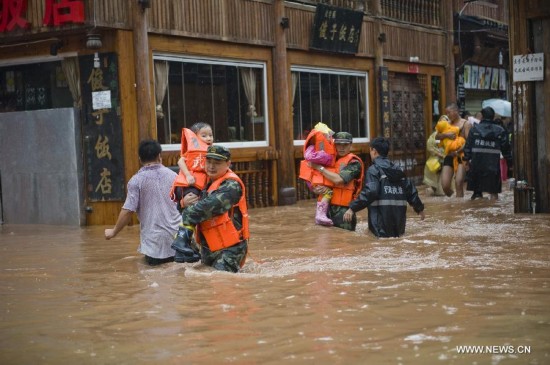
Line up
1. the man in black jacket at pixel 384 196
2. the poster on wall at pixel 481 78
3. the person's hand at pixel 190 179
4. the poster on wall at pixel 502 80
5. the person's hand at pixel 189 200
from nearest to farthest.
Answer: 1. the person's hand at pixel 189 200
2. the person's hand at pixel 190 179
3. the man in black jacket at pixel 384 196
4. the poster on wall at pixel 481 78
5. the poster on wall at pixel 502 80

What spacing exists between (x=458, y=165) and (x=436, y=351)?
42.8 ft

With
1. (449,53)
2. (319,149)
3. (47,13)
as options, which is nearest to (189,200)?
(319,149)

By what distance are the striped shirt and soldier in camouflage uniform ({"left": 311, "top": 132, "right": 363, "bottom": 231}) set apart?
2794 mm

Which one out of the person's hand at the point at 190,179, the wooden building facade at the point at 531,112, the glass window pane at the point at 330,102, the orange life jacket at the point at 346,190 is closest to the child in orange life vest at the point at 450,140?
the glass window pane at the point at 330,102

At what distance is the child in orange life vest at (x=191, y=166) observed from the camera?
880 centimetres

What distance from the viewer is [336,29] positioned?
19297 mm

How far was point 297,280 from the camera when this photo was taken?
8031 millimetres

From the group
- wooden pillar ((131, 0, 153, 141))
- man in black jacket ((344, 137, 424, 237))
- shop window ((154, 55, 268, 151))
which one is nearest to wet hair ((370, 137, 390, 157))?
man in black jacket ((344, 137, 424, 237))

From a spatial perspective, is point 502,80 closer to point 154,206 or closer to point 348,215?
point 348,215

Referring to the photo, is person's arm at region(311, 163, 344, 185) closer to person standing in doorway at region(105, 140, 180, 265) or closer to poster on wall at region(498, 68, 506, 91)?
person standing in doorway at region(105, 140, 180, 265)

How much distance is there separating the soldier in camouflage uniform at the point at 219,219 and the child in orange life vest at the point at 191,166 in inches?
13.9

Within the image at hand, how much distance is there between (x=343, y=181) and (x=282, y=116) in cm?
639

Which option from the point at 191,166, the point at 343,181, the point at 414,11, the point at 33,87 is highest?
the point at 414,11

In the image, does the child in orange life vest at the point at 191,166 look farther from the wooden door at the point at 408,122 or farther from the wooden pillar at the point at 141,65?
the wooden door at the point at 408,122
